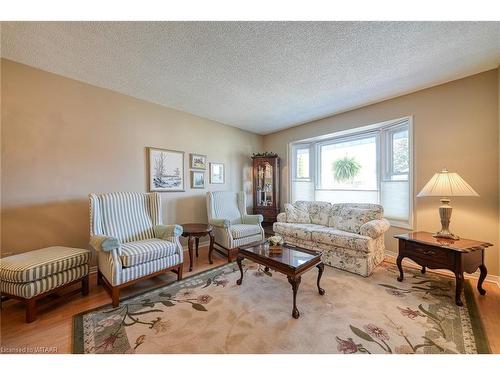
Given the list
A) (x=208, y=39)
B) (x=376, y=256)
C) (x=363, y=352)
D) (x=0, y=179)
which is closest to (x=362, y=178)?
(x=376, y=256)

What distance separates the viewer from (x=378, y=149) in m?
3.46

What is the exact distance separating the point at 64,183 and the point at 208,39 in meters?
2.46

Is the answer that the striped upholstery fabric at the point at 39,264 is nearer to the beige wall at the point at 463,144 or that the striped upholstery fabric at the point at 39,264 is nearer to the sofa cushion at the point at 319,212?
the sofa cushion at the point at 319,212

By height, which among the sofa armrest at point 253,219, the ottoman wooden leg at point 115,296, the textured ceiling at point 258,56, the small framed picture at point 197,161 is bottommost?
the ottoman wooden leg at point 115,296

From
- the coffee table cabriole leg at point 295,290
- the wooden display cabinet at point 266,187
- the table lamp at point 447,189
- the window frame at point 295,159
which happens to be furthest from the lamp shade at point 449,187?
the wooden display cabinet at point 266,187

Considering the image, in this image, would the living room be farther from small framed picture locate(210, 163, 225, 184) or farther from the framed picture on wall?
small framed picture locate(210, 163, 225, 184)

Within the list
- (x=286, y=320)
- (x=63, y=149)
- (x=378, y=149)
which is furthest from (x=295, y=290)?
(x=63, y=149)

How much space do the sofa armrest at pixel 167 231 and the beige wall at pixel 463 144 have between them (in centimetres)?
330

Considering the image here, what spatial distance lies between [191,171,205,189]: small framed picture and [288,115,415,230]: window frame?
202cm

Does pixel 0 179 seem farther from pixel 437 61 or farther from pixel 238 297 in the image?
pixel 437 61

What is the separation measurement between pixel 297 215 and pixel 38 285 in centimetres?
339

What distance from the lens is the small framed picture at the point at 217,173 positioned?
4062 millimetres

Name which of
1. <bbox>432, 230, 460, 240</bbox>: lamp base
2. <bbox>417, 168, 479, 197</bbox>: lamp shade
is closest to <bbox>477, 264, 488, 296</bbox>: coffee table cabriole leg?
<bbox>432, 230, 460, 240</bbox>: lamp base

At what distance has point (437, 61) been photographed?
6.99ft
